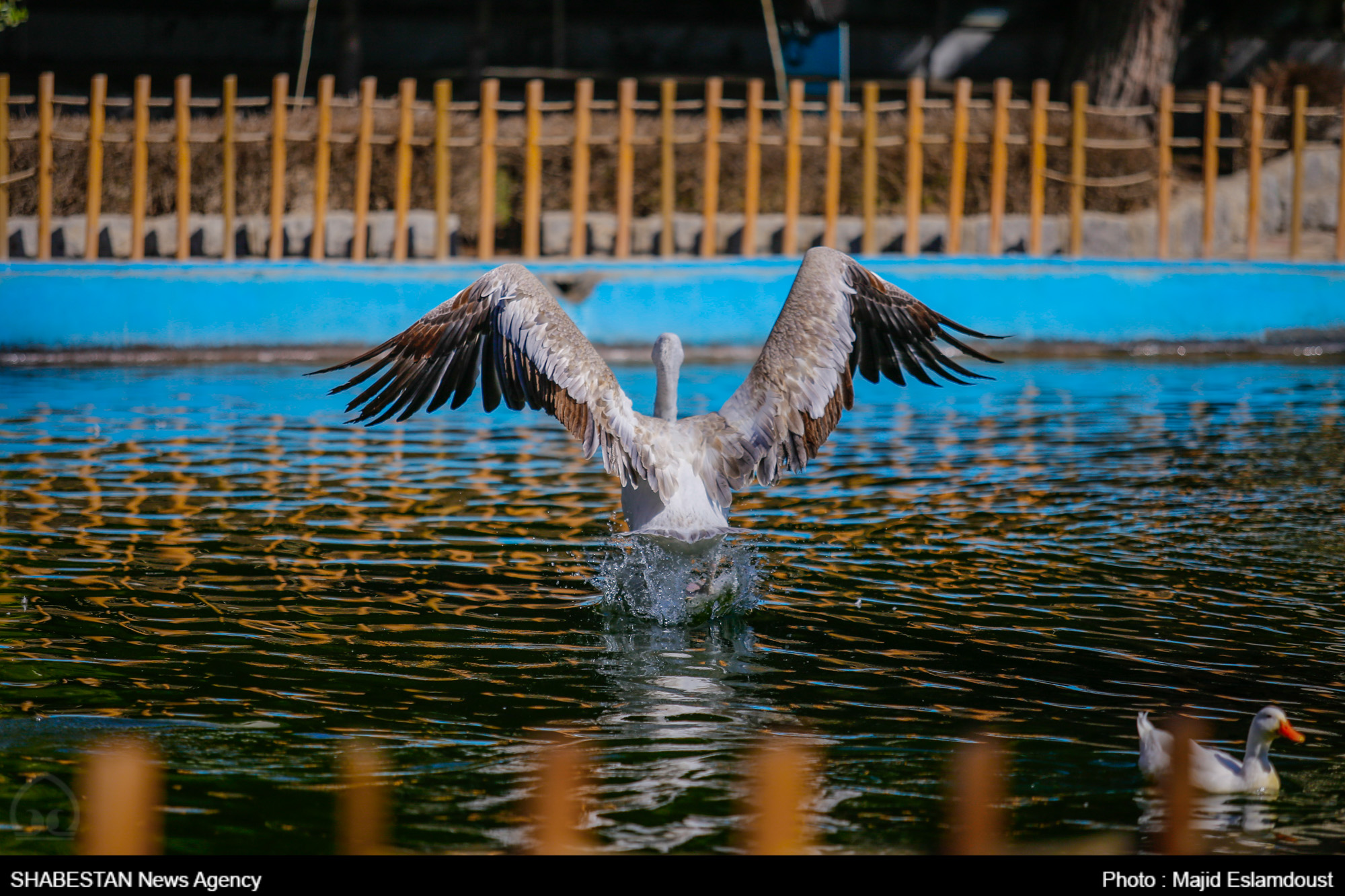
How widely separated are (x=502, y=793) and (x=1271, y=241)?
14.5 m

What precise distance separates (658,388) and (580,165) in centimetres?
728

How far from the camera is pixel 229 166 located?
503 inches

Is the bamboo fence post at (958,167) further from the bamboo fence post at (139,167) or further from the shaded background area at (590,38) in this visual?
the bamboo fence post at (139,167)

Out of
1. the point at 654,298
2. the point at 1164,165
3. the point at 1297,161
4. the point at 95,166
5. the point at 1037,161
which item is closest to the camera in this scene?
the point at 654,298

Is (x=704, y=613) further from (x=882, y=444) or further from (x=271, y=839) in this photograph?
(x=882, y=444)

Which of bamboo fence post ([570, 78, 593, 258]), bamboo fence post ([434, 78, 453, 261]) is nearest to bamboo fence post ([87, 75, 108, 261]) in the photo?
bamboo fence post ([434, 78, 453, 261])

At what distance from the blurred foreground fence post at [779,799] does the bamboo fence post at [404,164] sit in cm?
922

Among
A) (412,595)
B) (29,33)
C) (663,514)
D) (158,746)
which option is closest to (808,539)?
(663,514)

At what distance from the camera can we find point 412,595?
5.73m

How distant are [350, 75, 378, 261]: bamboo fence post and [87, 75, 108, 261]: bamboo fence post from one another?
78.6 inches

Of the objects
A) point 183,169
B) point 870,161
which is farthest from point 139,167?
point 870,161

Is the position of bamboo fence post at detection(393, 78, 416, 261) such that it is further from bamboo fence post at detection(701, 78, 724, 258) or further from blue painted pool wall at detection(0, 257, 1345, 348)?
bamboo fence post at detection(701, 78, 724, 258)

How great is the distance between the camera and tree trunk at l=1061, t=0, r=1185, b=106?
16.7 metres

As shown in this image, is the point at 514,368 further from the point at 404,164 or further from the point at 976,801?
the point at 404,164
